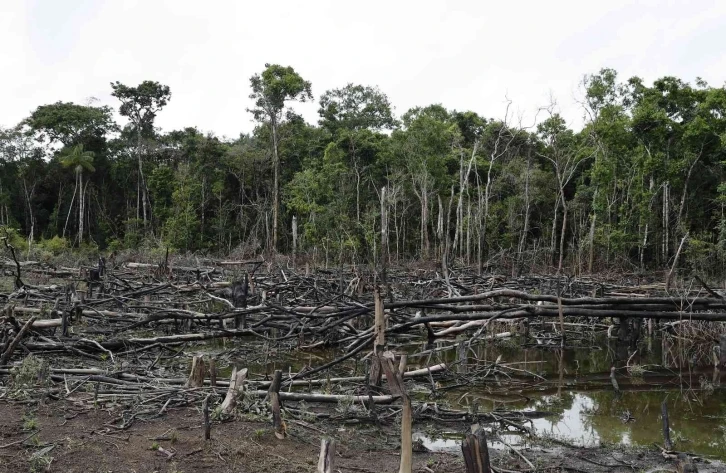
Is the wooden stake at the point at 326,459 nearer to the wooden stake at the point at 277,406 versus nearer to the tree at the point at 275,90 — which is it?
the wooden stake at the point at 277,406

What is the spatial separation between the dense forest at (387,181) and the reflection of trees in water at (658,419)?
16.8m

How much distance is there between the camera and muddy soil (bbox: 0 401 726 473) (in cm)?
421

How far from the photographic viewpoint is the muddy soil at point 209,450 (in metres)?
4.21

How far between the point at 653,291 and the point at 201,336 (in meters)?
11.0

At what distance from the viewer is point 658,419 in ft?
21.3

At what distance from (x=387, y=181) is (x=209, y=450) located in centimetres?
3094

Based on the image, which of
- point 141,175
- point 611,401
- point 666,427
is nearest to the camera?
point 666,427

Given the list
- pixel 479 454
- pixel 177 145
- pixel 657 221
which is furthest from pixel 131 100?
pixel 479 454

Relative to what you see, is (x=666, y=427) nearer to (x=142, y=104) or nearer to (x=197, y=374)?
(x=197, y=374)

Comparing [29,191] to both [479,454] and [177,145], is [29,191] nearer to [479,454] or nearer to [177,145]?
[177,145]

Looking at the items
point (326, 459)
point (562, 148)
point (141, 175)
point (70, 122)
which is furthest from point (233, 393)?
point (70, 122)

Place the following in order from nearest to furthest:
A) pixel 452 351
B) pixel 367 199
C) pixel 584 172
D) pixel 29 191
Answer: pixel 452 351
pixel 584 172
pixel 367 199
pixel 29 191

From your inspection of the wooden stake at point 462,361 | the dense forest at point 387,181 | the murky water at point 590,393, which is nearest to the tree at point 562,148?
the dense forest at point 387,181

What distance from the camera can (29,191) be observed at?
40438 millimetres
